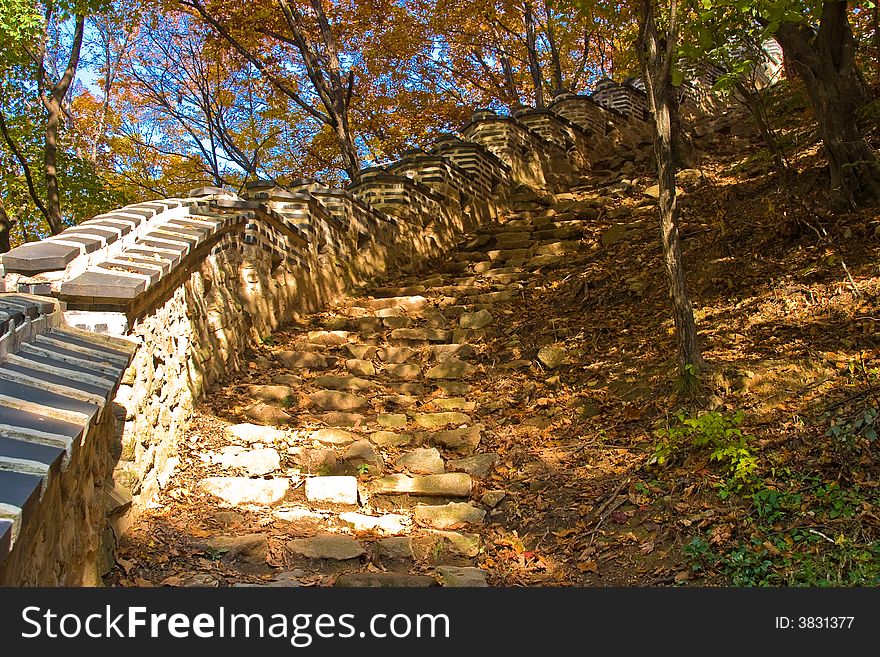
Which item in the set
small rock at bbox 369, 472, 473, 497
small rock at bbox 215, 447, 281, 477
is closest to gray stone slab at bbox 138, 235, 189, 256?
small rock at bbox 215, 447, 281, 477

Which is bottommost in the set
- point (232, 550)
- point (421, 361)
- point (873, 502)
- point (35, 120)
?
point (873, 502)

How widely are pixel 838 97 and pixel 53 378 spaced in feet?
23.2

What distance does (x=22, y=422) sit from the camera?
229 cm

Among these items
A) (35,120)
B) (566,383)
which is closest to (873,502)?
(566,383)

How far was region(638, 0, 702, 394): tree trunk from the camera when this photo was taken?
17.3 feet

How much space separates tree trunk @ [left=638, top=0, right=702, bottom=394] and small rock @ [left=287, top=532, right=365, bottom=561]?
8.17 ft

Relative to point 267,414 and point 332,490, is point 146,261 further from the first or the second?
point 332,490

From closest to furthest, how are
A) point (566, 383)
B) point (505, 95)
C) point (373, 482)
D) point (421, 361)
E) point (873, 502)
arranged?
1. point (873, 502)
2. point (373, 482)
3. point (566, 383)
4. point (421, 361)
5. point (505, 95)

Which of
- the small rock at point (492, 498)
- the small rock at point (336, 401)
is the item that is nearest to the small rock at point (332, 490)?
the small rock at point (492, 498)

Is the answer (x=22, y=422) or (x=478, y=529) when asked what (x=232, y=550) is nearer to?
(x=478, y=529)

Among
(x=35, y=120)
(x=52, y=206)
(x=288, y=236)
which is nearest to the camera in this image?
(x=288, y=236)

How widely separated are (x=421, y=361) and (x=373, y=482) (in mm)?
2399

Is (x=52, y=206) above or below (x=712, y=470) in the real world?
above

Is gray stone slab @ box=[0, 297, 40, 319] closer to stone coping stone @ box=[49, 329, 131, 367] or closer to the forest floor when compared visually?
stone coping stone @ box=[49, 329, 131, 367]
